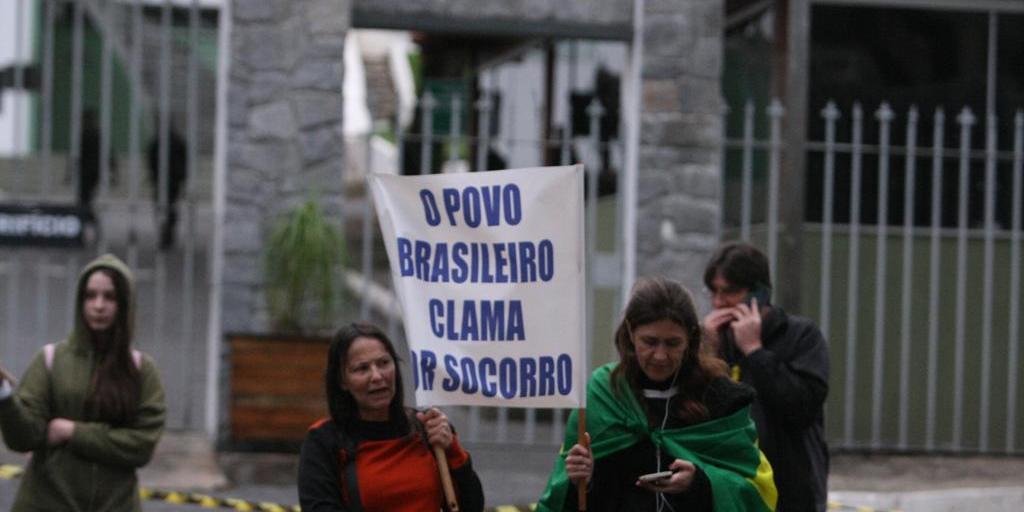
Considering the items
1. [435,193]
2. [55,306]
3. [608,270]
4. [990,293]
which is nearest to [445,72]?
[608,270]

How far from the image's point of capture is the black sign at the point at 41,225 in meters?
10.5

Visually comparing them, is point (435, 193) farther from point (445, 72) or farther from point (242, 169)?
point (445, 72)

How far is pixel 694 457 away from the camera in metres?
4.88

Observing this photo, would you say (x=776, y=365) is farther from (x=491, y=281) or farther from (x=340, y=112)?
(x=340, y=112)

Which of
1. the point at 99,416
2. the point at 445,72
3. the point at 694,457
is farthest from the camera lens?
the point at 445,72

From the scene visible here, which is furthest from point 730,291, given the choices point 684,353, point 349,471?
point 349,471

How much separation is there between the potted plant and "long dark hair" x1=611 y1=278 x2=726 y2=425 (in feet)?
16.9

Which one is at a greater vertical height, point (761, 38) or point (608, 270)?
point (761, 38)

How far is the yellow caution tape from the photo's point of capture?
828 centimetres

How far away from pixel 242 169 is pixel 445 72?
9.27 feet

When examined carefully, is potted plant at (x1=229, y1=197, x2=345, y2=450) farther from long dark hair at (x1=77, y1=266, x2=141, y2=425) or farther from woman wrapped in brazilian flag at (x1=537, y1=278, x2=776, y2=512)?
woman wrapped in brazilian flag at (x1=537, y1=278, x2=776, y2=512)

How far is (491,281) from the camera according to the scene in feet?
16.3

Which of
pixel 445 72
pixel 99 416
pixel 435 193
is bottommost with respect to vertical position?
pixel 99 416

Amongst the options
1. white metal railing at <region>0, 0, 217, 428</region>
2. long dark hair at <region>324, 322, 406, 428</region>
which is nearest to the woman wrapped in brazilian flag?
long dark hair at <region>324, 322, 406, 428</region>
